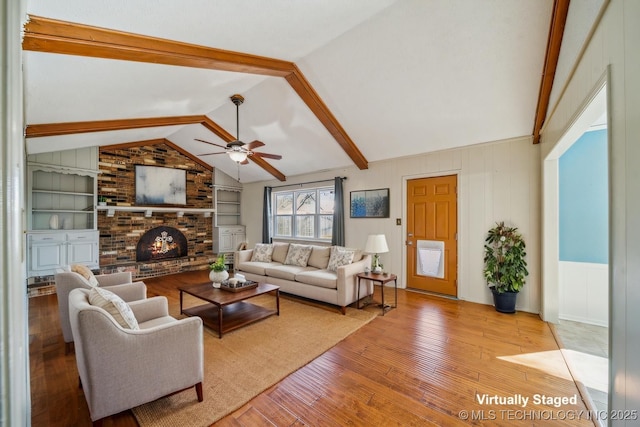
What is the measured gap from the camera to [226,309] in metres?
3.85

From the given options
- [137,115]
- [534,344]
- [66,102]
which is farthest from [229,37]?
[534,344]

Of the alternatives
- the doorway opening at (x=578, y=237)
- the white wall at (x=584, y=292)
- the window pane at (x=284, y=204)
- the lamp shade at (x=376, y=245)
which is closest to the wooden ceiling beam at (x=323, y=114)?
the lamp shade at (x=376, y=245)

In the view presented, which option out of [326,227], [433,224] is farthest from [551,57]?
[326,227]

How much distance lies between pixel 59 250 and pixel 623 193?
7.19 metres

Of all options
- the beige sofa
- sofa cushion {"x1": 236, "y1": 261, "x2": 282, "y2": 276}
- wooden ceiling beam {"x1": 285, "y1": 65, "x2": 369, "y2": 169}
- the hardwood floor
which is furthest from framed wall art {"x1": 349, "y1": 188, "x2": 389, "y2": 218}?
the hardwood floor

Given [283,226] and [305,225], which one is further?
[283,226]

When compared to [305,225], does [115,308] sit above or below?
below

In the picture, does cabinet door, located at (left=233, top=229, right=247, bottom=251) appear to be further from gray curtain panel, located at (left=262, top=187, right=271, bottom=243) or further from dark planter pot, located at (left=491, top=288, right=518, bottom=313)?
dark planter pot, located at (left=491, top=288, right=518, bottom=313)

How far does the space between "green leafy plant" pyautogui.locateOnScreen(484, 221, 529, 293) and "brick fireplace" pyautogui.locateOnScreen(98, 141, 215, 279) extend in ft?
21.0

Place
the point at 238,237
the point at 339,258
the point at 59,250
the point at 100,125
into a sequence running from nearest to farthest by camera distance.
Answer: the point at 100,125
the point at 339,258
the point at 59,250
the point at 238,237

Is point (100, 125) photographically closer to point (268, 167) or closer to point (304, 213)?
point (268, 167)

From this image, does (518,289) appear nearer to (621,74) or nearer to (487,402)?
(487,402)

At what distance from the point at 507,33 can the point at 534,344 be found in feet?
10.5

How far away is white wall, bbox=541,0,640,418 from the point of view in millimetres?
1259
